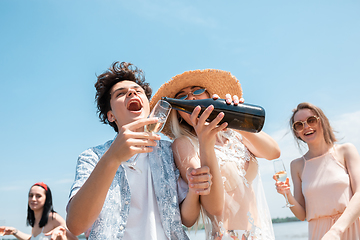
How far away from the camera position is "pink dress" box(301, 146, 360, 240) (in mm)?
3154

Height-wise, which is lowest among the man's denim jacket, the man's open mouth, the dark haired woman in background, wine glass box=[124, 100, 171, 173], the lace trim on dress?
the dark haired woman in background

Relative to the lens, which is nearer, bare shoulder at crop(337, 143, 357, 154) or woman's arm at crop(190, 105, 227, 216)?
woman's arm at crop(190, 105, 227, 216)

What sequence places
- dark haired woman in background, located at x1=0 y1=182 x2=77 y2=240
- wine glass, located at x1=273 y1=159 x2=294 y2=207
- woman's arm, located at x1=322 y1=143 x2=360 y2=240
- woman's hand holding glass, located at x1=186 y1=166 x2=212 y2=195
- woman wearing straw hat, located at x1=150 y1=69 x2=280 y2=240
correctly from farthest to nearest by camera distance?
dark haired woman in background, located at x1=0 y1=182 x2=77 y2=240
wine glass, located at x1=273 y1=159 x2=294 y2=207
woman's arm, located at x1=322 y1=143 x2=360 y2=240
woman wearing straw hat, located at x1=150 y1=69 x2=280 y2=240
woman's hand holding glass, located at x1=186 y1=166 x2=212 y2=195

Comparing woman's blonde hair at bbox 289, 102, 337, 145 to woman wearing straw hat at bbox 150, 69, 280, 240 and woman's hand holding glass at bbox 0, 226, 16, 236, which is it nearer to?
woman wearing straw hat at bbox 150, 69, 280, 240

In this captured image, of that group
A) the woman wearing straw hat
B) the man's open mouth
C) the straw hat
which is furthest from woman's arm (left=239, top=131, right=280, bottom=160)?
the man's open mouth

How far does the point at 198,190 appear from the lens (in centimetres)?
171

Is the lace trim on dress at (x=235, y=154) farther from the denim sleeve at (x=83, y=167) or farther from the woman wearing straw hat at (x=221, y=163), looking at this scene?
the denim sleeve at (x=83, y=167)

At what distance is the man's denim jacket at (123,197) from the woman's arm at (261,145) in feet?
2.16

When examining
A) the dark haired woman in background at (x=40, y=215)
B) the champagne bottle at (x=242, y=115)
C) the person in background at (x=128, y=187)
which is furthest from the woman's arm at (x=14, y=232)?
the champagne bottle at (x=242, y=115)

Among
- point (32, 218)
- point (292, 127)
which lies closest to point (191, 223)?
point (292, 127)

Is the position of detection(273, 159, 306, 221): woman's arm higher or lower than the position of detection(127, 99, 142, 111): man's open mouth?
lower

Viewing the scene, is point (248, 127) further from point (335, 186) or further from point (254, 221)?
point (335, 186)

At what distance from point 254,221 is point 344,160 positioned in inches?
80.3

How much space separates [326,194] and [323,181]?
0.54 feet
